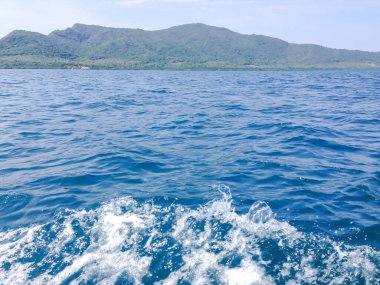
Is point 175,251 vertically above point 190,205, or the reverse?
point 190,205

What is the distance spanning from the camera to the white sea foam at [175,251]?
554 centimetres

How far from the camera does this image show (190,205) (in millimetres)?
8211

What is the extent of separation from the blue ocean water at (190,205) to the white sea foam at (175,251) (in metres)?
0.03

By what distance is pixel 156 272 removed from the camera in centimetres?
569

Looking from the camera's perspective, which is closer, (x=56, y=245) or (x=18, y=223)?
(x=56, y=245)

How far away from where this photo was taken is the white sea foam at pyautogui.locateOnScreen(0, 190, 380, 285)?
554 centimetres

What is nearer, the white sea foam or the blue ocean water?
the white sea foam

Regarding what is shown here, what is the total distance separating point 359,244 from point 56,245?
687cm

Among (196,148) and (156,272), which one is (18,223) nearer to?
(156,272)

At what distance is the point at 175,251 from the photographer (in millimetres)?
6301

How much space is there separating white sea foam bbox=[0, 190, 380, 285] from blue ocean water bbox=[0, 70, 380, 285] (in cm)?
3

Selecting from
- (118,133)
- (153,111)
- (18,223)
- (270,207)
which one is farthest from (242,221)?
(153,111)

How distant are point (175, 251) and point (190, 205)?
6.65 ft

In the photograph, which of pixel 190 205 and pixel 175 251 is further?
pixel 190 205
